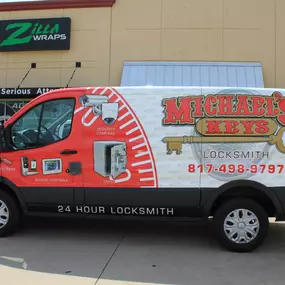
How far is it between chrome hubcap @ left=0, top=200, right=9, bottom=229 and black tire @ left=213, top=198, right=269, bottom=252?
3.19 metres

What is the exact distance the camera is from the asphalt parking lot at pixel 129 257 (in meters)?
4.49

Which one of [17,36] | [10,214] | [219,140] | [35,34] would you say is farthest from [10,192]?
[17,36]

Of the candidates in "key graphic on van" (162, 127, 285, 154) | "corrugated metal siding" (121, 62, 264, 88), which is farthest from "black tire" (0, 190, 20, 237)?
"corrugated metal siding" (121, 62, 264, 88)

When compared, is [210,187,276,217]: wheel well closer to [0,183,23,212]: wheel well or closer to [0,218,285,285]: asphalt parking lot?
[0,218,285,285]: asphalt parking lot

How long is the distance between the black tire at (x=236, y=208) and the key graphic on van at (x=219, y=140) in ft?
2.83

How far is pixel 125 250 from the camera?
5.47 metres

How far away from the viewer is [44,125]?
582 cm

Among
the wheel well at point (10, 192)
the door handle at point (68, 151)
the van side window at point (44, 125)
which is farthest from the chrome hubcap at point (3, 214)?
the door handle at point (68, 151)

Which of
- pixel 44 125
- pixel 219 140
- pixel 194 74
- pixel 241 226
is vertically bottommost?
pixel 241 226

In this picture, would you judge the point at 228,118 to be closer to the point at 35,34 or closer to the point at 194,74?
the point at 194,74

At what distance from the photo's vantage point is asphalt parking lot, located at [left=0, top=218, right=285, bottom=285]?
4488 millimetres

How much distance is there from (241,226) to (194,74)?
417 inches

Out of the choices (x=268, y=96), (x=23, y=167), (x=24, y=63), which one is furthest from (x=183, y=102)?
(x=24, y=63)

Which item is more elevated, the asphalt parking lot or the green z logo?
the green z logo
